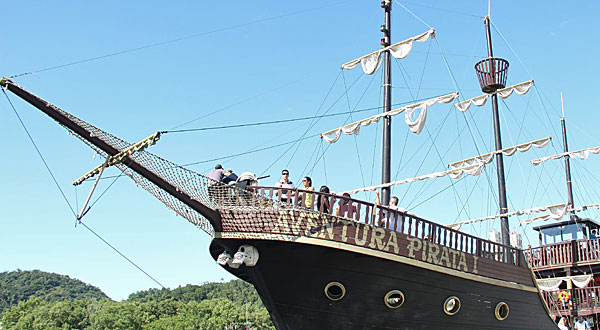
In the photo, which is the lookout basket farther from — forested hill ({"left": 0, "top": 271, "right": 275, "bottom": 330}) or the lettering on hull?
forested hill ({"left": 0, "top": 271, "right": 275, "bottom": 330})

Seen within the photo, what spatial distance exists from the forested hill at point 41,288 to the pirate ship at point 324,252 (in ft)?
413

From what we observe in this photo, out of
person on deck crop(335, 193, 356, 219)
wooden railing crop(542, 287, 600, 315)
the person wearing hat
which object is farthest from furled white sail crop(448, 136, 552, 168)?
the person wearing hat

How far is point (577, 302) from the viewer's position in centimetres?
1542

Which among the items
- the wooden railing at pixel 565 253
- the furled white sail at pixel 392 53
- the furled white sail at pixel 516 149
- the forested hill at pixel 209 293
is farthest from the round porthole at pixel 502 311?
the forested hill at pixel 209 293

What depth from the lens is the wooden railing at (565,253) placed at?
1594 centimetres

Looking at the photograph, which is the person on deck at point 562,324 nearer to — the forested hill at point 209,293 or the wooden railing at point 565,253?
the wooden railing at point 565,253

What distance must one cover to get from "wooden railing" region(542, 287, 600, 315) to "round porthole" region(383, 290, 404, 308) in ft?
25.9

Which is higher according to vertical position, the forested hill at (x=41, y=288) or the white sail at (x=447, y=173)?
the forested hill at (x=41, y=288)

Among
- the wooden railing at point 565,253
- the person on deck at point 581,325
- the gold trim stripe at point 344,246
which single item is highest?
the wooden railing at point 565,253

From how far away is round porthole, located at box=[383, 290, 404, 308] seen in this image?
991 centimetres

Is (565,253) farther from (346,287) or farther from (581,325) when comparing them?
(346,287)

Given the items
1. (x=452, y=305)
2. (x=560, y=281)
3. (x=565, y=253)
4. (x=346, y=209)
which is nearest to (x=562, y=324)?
(x=560, y=281)

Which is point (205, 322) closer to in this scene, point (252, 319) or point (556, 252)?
point (252, 319)

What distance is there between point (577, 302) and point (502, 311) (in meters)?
4.99
